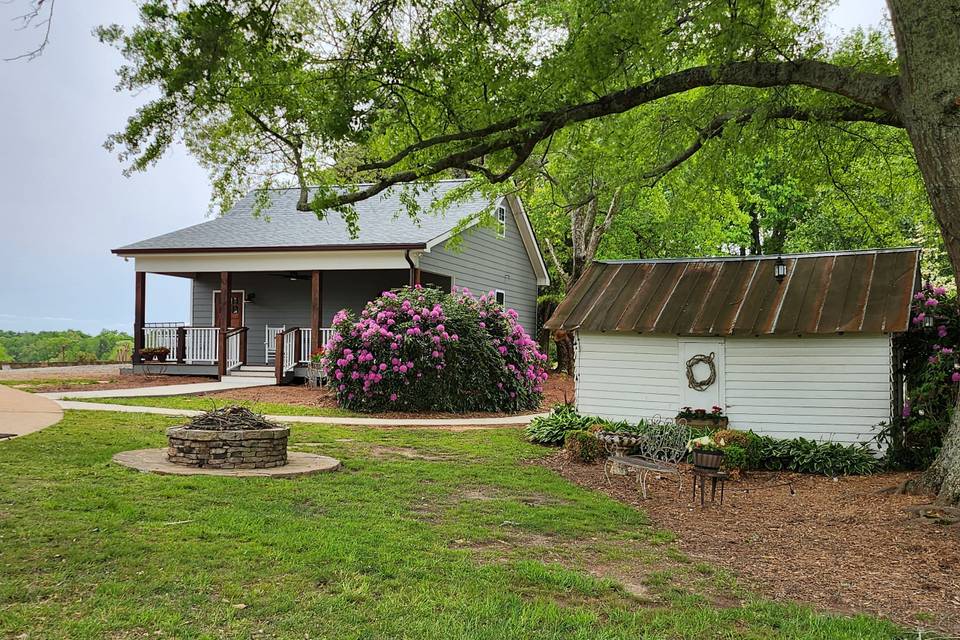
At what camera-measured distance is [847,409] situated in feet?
37.2

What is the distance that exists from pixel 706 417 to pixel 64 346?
1116 inches

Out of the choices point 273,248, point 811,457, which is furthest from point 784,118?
point 273,248

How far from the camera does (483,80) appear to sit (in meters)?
9.58

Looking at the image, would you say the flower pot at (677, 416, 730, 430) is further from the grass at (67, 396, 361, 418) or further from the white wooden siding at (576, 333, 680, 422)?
the grass at (67, 396, 361, 418)

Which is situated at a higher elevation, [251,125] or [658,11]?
[658,11]

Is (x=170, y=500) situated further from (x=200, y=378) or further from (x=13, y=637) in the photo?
(x=200, y=378)

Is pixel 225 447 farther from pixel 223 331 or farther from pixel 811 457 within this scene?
pixel 223 331

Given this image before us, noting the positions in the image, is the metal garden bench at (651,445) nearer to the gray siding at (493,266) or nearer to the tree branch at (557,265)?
the gray siding at (493,266)

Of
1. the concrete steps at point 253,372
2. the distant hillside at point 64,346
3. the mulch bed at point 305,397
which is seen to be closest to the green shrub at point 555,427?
the mulch bed at point 305,397

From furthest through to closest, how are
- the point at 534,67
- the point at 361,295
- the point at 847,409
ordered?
the point at 361,295 < the point at 847,409 < the point at 534,67

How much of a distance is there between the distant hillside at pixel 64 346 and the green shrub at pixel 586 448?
2329cm

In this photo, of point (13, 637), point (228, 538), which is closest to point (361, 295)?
point (228, 538)

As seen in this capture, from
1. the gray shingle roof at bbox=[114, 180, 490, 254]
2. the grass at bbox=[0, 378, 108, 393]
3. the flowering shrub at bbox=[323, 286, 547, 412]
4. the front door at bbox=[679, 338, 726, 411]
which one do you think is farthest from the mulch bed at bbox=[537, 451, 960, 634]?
the grass at bbox=[0, 378, 108, 393]

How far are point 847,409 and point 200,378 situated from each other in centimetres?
1598
